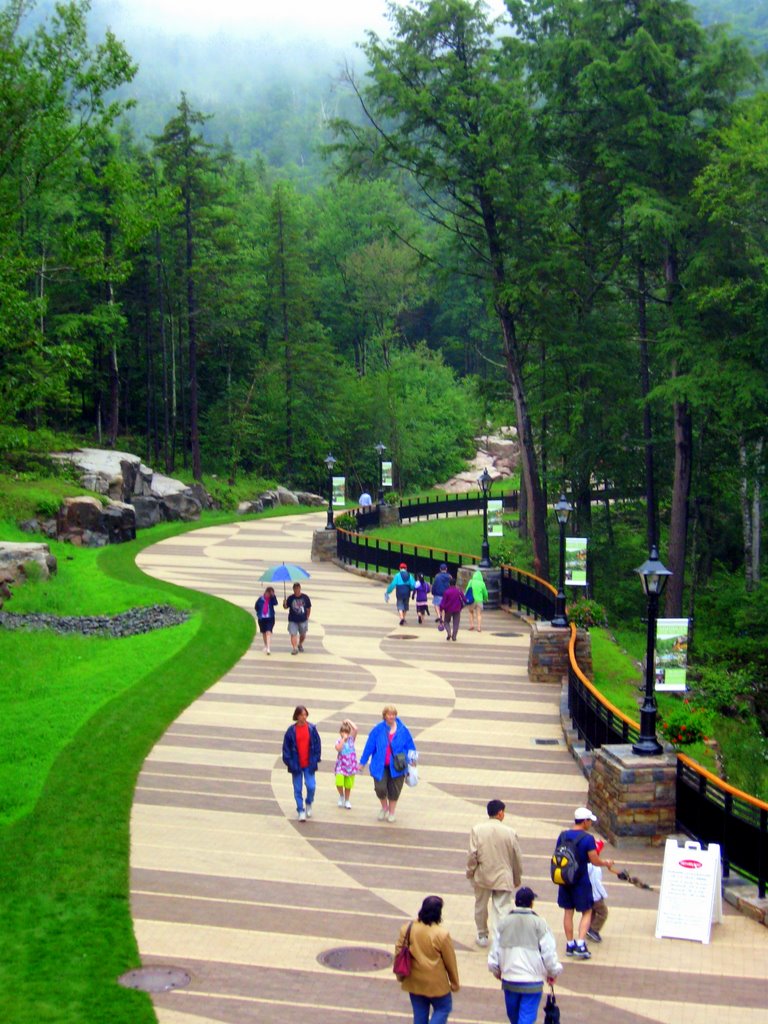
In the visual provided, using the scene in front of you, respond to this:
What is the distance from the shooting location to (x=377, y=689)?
21656 millimetres

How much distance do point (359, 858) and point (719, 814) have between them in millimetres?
3978

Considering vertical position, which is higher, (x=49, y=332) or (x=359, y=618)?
(x=49, y=332)

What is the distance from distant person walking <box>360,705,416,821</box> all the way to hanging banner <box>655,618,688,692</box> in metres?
4.19

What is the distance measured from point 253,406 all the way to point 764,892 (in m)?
58.9

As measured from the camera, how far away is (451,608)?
25.5m

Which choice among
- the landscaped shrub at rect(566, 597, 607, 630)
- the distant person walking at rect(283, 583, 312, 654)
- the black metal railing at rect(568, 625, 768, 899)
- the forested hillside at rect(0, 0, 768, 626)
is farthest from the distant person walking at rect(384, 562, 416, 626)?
the black metal railing at rect(568, 625, 768, 899)

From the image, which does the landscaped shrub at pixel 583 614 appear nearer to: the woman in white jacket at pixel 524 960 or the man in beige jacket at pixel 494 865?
the man in beige jacket at pixel 494 865

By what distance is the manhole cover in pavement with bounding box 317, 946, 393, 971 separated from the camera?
1072cm

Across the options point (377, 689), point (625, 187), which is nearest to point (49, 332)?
point (625, 187)

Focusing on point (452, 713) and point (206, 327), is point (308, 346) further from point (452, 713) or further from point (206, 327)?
point (452, 713)

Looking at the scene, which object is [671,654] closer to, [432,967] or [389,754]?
[389,754]

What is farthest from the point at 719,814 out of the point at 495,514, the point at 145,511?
the point at 145,511

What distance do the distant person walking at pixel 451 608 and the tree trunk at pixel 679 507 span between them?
851 centimetres

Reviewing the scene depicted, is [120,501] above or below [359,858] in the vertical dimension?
above
